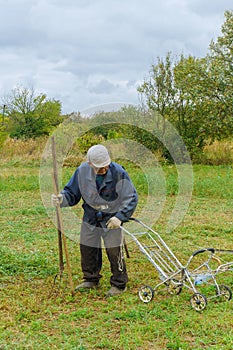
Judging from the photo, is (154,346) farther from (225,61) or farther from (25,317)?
(225,61)

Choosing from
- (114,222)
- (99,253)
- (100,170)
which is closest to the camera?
(114,222)

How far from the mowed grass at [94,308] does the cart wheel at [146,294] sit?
0.19 feet

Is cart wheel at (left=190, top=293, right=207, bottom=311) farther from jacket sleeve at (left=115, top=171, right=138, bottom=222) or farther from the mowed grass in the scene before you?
jacket sleeve at (left=115, top=171, right=138, bottom=222)

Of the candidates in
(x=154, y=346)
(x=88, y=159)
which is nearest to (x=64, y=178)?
(x=88, y=159)

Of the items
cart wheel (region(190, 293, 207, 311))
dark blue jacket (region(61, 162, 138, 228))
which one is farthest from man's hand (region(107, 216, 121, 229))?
cart wheel (region(190, 293, 207, 311))

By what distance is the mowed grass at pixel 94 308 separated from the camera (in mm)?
3920

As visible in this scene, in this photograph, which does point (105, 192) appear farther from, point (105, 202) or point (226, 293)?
point (226, 293)

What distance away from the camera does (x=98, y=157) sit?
4816 millimetres

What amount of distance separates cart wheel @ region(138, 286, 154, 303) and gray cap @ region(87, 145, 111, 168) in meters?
1.24

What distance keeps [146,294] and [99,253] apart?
82 centimetres

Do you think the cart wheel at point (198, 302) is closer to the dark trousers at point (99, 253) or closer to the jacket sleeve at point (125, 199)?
the dark trousers at point (99, 253)

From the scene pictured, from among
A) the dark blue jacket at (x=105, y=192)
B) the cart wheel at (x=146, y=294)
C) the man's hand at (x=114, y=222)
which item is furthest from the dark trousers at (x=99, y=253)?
the cart wheel at (x=146, y=294)

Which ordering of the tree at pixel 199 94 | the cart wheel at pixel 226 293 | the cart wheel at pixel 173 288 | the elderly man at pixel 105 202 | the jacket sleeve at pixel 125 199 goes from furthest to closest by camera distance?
1. the tree at pixel 199 94
2. the elderly man at pixel 105 202
3. the jacket sleeve at pixel 125 199
4. the cart wheel at pixel 173 288
5. the cart wheel at pixel 226 293

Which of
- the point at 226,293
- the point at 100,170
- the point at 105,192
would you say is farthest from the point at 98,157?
the point at 226,293
